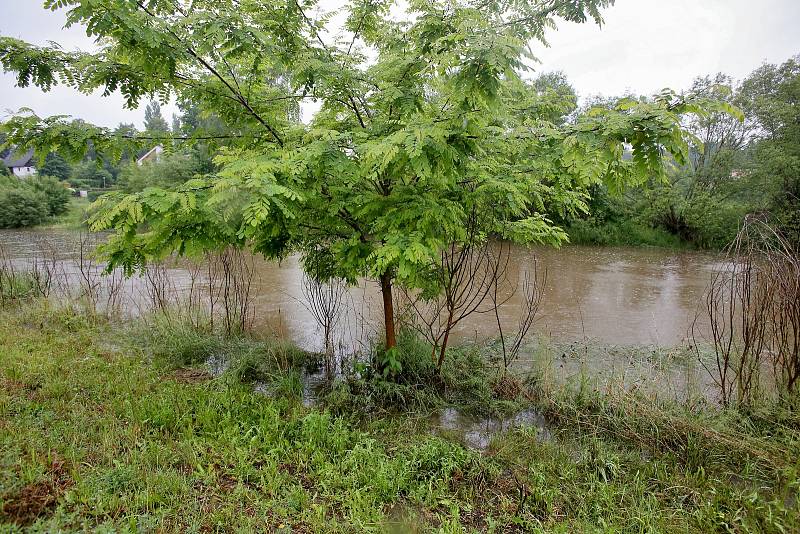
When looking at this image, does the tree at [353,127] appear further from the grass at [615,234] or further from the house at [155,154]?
the grass at [615,234]

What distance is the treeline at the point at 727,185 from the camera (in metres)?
14.1

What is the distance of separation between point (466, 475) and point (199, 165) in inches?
971

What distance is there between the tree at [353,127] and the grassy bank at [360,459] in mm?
1354

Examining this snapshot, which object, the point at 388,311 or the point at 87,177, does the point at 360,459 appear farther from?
the point at 87,177

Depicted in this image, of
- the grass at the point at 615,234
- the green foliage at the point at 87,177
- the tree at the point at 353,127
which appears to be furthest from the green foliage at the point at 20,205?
the grass at the point at 615,234

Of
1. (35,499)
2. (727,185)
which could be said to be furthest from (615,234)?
(35,499)

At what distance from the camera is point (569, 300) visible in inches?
361

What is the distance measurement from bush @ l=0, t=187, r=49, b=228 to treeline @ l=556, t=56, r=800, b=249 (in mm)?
28818

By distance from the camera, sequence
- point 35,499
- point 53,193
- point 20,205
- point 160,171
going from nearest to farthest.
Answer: point 35,499 → point 20,205 → point 160,171 → point 53,193

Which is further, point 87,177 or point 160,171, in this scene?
point 87,177

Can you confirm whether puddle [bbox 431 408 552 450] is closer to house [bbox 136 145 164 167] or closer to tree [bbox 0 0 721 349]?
tree [bbox 0 0 721 349]

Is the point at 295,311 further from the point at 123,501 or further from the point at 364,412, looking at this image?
the point at 123,501

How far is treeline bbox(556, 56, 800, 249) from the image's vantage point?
46.2 ft

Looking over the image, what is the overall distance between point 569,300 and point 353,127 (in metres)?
7.04
